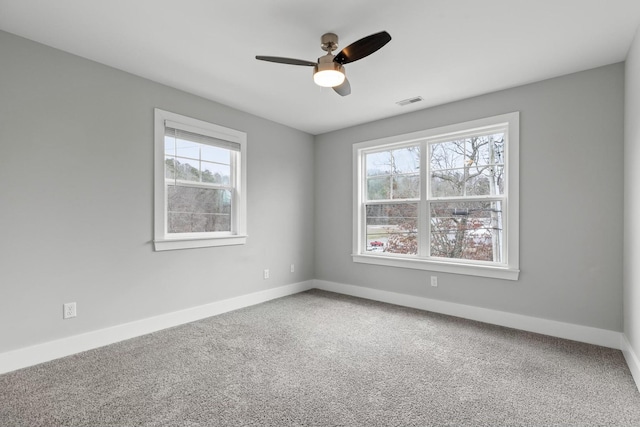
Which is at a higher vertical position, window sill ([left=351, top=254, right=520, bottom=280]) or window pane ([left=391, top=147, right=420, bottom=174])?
window pane ([left=391, top=147, right=420, bottom=174])

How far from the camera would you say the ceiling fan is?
2066 millimetres

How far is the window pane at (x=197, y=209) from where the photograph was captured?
3.41 metres

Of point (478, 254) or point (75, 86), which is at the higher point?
point (75, 86)

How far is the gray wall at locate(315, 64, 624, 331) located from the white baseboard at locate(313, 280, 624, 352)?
59 mm

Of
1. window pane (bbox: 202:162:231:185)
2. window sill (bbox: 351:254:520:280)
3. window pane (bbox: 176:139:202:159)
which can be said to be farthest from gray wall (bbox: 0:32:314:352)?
window sill (bbox: 351:254:520:280)

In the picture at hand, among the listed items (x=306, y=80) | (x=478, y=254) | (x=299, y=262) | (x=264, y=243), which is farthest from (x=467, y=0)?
(x=299, y=262)

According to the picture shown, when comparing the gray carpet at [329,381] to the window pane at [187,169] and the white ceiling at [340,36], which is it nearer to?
the window pane at [187,169]

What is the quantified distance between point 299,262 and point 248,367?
8.33 feet

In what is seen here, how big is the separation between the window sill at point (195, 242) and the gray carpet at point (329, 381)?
865 mm

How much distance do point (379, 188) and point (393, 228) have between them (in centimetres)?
62

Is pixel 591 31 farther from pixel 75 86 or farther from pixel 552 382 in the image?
pixel 75 86

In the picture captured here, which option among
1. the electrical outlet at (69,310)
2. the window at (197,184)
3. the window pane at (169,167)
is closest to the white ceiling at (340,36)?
the window at (197,184)

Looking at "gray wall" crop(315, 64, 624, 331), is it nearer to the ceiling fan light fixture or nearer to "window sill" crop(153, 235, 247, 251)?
the ceiling fan light fixture

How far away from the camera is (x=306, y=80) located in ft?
10.2
